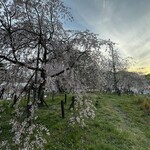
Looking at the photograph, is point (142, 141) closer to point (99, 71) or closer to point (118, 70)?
point (99, 71)

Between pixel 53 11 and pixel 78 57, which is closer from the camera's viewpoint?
pixel 78 57

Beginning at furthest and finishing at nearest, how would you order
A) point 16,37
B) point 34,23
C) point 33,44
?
point 33,44 → point 34,23 → point 16,37

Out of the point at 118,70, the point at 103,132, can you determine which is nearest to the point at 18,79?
the point at 103,132

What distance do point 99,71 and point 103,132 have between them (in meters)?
4.72

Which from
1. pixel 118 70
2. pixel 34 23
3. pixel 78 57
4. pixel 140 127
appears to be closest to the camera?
pixel 78 57

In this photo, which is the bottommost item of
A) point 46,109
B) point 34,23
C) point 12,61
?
point 46,109

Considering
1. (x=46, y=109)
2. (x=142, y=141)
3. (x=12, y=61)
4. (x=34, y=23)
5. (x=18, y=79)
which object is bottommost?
(x=142, y=141)

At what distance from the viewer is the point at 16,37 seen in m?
14.2

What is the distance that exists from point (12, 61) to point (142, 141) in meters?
10.8

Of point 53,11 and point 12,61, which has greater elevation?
point 53,11

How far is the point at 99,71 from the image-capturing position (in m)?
14.3

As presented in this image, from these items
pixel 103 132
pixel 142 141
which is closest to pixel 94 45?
pixel 103 132

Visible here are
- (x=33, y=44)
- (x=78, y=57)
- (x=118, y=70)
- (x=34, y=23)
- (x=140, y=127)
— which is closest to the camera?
(x=78, y=57)

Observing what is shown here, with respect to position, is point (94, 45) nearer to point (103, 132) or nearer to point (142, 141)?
point (103, 132)
